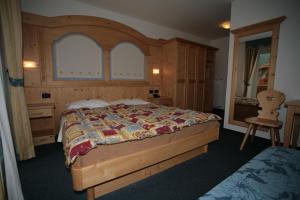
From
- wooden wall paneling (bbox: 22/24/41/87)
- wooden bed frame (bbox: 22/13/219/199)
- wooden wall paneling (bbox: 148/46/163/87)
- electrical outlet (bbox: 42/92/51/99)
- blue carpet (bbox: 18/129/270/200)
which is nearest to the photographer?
wooden bed frame (bbox: 22/13/219/199)

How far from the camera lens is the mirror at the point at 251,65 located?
285 cm

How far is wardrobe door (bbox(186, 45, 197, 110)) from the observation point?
4.39 meters

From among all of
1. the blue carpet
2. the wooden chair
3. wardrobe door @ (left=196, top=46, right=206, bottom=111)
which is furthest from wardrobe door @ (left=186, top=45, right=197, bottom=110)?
the blue carpet

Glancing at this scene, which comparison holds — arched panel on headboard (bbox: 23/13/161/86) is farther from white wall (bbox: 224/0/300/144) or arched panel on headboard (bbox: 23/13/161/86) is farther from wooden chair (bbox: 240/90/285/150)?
wooden chair (bbox: 240/90/285/150)

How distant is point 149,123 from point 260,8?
326 cm

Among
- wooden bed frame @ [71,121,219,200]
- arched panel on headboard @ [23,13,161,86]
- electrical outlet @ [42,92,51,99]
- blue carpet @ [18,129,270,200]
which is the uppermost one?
arched panel on headboard @ [23,13,161,86]

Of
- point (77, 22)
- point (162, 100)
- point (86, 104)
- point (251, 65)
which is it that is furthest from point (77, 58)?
point (251, 65)

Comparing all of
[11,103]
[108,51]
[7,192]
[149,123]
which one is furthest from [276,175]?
[108,51]

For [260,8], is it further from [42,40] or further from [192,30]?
[42,40]

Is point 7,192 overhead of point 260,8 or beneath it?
beneath

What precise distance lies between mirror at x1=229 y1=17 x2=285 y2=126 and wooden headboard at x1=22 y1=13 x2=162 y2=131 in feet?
7.64

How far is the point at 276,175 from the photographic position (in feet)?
2.97

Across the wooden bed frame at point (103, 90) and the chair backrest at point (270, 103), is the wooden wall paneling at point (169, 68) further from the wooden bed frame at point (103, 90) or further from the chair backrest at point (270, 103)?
the chair backrest at point (270, 103)

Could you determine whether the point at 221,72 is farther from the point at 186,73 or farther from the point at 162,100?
the point at 162,100
